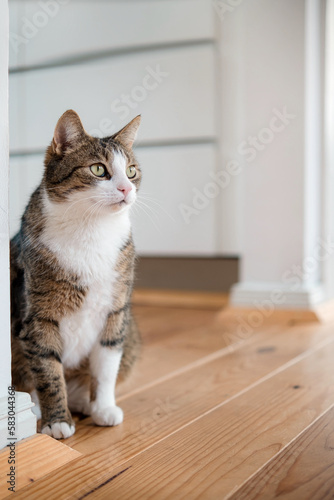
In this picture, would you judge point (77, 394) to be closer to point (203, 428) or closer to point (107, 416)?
point (107, 416)

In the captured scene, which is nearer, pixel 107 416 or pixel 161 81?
pixel 107 416

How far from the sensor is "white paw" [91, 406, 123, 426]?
41.1 inches

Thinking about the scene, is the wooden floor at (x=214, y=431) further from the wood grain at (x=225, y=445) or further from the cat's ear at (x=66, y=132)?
the cat's ear at (x=66, y=132)

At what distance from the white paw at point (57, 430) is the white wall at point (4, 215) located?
154mm

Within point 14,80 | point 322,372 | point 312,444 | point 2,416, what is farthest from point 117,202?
point 14,80

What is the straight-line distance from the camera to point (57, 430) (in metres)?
0.96

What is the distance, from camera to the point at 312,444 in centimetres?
93

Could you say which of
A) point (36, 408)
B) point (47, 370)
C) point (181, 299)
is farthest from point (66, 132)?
point (181, 299)

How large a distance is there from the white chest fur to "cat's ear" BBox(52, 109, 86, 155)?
0.13m

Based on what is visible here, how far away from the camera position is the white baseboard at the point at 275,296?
2.10 meters

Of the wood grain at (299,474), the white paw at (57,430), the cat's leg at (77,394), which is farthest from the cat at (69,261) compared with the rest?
the wood grain at (299,474)

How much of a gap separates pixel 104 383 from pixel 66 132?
1.65 feet

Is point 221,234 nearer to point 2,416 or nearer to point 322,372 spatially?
point 322,372

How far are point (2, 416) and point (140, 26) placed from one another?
1.92m
